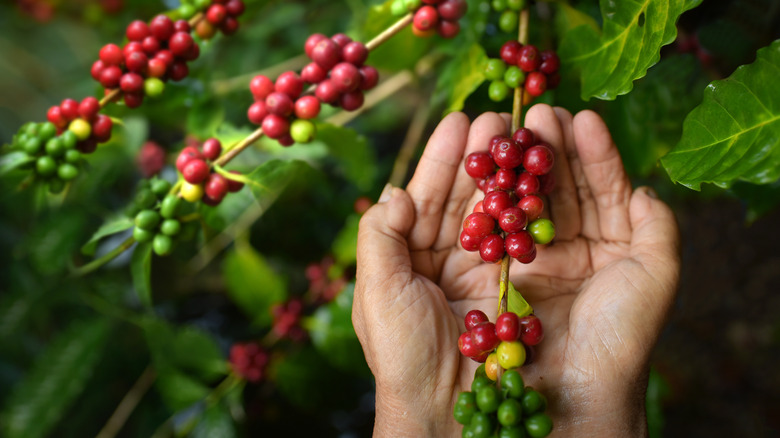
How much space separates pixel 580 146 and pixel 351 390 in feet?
→ 3.72

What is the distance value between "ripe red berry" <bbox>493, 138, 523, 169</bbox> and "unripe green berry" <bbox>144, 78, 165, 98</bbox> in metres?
0.62

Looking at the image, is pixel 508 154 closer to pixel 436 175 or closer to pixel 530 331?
pixel 436 175

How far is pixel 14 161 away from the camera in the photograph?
0.91 meters

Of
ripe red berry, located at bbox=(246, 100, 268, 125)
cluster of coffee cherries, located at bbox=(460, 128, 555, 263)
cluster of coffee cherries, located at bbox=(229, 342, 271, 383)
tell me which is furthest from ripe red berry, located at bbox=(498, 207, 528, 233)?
cluster of coffee cherries, located at bbox=(229, 342, 271, 383)

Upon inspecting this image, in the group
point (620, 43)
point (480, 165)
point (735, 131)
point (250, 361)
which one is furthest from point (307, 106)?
point (250, 361)

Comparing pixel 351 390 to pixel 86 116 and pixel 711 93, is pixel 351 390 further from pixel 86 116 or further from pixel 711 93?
pixel 711 93

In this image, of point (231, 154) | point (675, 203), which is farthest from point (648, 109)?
point (675, 203)

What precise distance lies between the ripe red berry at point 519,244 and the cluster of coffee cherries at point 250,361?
1.02m

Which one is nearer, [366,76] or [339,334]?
[366,76]

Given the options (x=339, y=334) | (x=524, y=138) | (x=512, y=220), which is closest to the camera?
(x=512, y=220)

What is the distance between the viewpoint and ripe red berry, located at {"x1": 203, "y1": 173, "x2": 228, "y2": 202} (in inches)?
36.8

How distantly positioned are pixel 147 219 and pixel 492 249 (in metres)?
0.59

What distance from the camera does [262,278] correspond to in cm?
157

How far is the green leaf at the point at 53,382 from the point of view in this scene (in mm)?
1345
